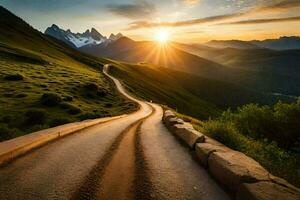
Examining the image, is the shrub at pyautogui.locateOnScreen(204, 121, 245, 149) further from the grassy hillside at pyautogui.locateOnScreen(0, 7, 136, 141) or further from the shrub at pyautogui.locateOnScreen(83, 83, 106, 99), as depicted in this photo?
the shrub at pyautogui.locateOnScreen(83, 83, 106, 99)

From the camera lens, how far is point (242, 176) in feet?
23.2

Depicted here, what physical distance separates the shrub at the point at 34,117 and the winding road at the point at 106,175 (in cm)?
2195

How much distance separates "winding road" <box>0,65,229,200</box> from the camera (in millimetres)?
7176

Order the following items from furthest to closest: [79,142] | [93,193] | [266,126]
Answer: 1. [266,126]
2. [79,142]
3. [93,193]

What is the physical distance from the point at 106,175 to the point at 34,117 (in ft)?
90.7

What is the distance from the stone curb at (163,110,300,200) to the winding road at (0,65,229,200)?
1.14 ft

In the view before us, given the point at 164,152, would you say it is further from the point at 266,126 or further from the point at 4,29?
the point at 4,29

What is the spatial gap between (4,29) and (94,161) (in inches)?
6873

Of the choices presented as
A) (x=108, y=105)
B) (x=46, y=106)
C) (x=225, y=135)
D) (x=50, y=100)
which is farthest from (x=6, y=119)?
(x=225, y=135)

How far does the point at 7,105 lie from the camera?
132ft

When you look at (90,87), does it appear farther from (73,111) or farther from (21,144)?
(21,144)

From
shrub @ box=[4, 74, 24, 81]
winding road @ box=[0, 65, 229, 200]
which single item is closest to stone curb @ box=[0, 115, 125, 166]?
winding road @ box=[0, 65, 229, 200]

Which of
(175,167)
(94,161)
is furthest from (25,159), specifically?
(175,167)

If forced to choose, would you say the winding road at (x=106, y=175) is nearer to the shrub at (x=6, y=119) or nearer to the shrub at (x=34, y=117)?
the shrub at (x=34, y=117)
